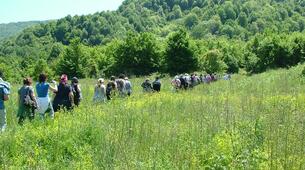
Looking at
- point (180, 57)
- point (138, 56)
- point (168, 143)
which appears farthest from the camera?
point (138, 56)

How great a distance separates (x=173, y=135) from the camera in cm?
818

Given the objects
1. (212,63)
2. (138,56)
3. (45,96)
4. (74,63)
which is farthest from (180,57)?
(45,96)

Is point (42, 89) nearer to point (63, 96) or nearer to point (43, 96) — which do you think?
point (43, 96)

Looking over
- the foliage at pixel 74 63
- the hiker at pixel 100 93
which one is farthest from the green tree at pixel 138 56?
the hiker at pixel 100 93

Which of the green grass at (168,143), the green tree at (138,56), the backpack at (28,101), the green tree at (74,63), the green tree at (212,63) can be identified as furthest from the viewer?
the green tree at (74,63)

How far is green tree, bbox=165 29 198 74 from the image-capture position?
6294 cm

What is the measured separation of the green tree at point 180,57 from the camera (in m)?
62.9

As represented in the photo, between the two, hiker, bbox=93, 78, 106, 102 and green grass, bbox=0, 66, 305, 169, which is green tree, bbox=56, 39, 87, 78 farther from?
green grass, bbox=0, 66, 305, 169

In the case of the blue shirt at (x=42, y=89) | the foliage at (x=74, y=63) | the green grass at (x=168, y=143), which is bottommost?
the foliage at (x=74, y=63)

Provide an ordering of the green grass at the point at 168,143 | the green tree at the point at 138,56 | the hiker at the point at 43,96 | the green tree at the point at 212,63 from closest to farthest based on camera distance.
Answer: the green grass at the point at 168,143, the hiker at the point at 43,96, the green tree at the point at 212,63, the green tree at the point at 138,56

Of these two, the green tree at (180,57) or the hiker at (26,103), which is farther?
the green tree at (180,57)

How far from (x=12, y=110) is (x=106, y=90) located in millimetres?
4903

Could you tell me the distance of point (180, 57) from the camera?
63.4 meters

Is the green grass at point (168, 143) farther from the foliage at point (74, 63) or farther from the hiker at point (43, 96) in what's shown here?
the foliage at point (74, 63)
